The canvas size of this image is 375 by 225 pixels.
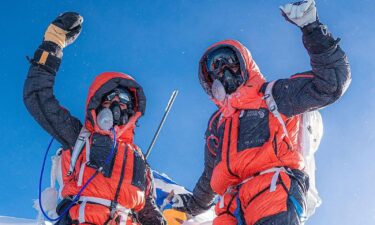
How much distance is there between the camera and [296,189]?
4.25m

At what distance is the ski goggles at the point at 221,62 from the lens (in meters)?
5.73

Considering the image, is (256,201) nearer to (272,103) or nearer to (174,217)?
(272,103)

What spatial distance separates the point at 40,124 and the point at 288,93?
3276mm

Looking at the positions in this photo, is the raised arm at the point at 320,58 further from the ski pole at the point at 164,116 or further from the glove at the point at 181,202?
the ski pole at the point at 164,116

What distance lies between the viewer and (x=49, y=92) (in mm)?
5672

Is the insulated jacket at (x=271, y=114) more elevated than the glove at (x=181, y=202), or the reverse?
the insulated jacket at (x=271, y=114)

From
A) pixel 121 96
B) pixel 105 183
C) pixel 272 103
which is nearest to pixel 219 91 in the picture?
pixel 272 103

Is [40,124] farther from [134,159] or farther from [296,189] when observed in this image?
[296,189]

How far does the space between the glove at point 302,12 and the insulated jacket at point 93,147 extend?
2.77 meters

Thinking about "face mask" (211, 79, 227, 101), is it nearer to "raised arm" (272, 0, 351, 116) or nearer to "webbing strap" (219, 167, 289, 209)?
"raised arm" (272, 0, 351, 116)

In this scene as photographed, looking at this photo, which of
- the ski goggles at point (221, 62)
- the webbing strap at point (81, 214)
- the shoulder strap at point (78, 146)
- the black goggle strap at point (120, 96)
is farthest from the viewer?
the black goggle strap at point (120, 96)

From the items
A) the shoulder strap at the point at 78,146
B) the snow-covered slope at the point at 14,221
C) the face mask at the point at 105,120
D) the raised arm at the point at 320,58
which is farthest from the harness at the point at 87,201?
the snow-covered slope at the point at 14,221

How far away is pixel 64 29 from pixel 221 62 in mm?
2249

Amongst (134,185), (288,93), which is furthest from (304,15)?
(134,185)
